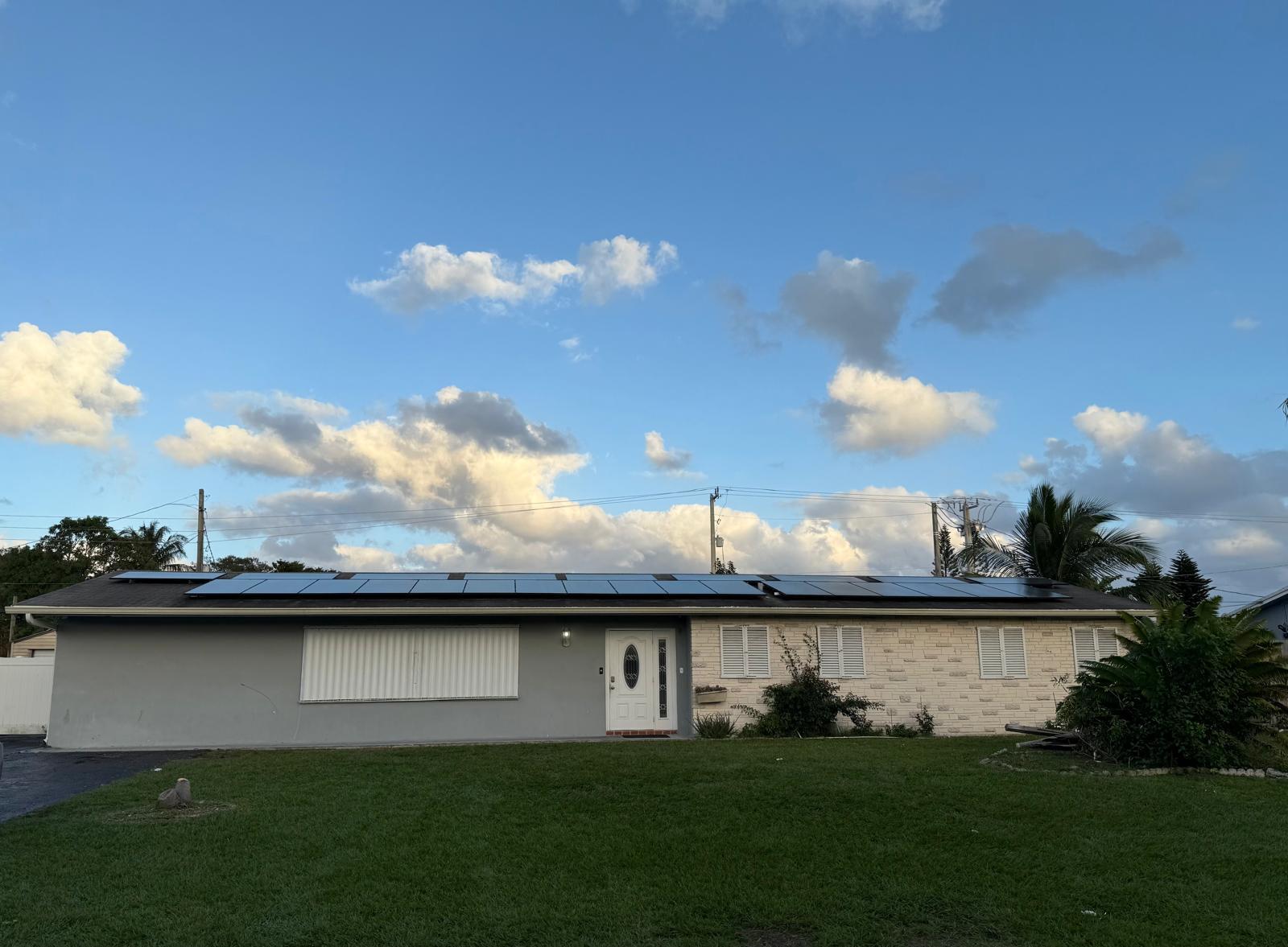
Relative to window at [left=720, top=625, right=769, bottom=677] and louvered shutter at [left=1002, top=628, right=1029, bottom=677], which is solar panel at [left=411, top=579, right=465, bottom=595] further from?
louvered shutter at [left=1002, top=628, right=1029, bottom=677]

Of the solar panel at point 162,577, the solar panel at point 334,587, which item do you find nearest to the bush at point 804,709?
the solar panel at point 334,587

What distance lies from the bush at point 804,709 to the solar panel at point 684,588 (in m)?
2.40

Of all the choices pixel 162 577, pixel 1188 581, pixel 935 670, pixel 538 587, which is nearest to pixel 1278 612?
pixel 1188 581

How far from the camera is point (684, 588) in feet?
63.9

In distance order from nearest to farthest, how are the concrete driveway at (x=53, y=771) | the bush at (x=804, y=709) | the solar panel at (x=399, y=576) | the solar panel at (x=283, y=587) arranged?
the concrete driveway at (x=53, y=771)
the bush at (x=804, y=709)
the solar panel at (x=283, y=587)
the solar panel at (x=399, y=576)

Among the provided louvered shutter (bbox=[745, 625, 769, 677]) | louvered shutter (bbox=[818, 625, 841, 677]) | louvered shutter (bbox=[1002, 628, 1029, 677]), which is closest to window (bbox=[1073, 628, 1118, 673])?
louvered shutter (bbox=[1002, 628, 1029, 677])

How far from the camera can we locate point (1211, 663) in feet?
39.4

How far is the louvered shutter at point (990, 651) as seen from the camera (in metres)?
19.0

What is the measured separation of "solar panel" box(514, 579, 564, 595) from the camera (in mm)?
18328

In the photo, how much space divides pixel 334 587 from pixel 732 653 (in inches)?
318

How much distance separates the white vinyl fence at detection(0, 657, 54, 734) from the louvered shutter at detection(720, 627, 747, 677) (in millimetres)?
14196

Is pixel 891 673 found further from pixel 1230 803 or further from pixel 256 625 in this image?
pixel 256 625

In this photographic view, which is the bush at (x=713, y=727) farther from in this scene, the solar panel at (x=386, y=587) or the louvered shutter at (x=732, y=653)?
the solar panel at (x=386, y=587)

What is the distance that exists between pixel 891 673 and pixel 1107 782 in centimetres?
776
